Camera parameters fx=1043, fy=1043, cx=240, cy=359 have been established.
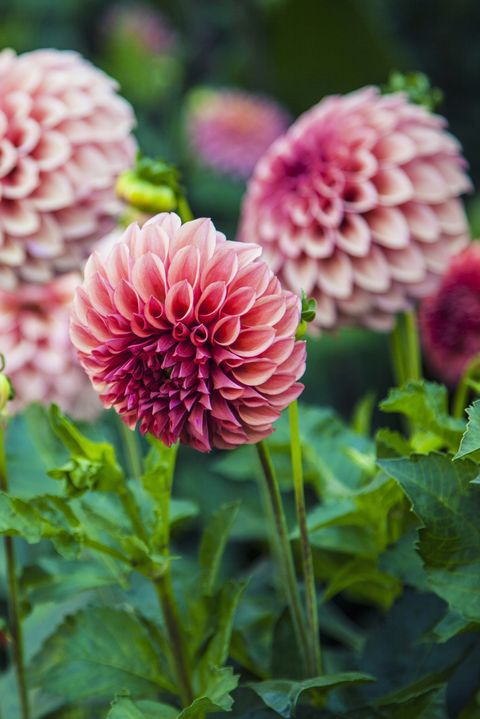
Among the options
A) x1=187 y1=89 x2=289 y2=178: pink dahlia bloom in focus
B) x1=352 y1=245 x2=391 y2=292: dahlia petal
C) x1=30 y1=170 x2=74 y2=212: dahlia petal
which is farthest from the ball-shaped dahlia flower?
x1=187 y1=89 x2=289 y2=178: pink dahlia bloom in focus

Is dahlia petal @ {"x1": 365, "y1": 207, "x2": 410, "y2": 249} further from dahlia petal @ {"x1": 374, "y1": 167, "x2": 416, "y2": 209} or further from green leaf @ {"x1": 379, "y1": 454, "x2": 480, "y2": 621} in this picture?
green leaf @ {"x1": 379, "y1": 454, "x2": 480, "y2": 621}

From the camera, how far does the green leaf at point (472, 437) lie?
1.21 feet

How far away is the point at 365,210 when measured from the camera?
1.98 ft

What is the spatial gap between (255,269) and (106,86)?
319 mm

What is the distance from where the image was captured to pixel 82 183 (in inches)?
24.3

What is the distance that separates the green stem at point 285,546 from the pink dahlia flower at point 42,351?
27 centimetres

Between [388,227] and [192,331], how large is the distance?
0.25 m

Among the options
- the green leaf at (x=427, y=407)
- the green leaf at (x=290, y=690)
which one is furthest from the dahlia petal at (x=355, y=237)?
the green leaf at (x=290, y=690)

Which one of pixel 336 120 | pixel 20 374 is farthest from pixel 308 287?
pixel 20 374

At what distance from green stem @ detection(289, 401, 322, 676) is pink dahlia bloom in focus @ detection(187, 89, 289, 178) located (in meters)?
1.06

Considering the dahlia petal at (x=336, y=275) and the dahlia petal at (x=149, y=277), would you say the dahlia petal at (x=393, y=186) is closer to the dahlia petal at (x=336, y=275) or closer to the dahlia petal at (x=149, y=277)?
the dahlia petal at (x=336, y=275)

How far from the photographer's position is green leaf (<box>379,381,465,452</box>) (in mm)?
451

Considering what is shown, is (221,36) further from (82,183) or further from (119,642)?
(119,642)

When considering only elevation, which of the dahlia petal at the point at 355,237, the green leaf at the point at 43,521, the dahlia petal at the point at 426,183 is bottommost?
the green leaf at the point at 43,521
